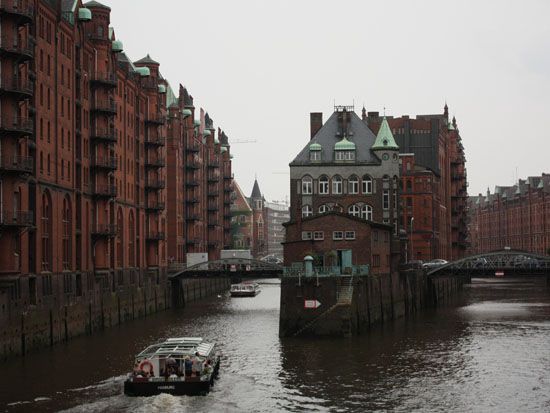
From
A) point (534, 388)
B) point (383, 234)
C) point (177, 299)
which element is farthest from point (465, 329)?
point (177, 299)

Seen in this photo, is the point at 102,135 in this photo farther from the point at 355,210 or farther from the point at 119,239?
the point at 355,210

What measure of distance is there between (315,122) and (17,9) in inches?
2358

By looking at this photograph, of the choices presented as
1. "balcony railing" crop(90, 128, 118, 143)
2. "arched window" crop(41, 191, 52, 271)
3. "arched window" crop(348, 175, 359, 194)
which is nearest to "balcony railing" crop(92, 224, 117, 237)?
"balcony railing" crop(90, 128, 118, 143)

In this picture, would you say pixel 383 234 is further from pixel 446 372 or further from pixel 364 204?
pixel 446 372

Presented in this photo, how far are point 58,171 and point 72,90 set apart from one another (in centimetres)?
818

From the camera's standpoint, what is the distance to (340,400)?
48.1 metres

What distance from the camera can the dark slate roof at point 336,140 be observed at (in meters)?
107

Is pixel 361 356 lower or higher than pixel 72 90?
lower

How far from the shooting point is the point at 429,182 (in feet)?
487

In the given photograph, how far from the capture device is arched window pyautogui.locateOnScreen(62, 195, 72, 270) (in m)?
78.1

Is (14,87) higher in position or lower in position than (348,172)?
higher

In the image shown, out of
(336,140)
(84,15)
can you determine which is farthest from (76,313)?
(336,140)

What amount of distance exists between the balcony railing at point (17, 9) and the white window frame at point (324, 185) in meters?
48.1

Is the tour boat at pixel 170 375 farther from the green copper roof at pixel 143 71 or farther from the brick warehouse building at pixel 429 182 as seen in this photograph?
the brick warehouse building at pixel 429 182
